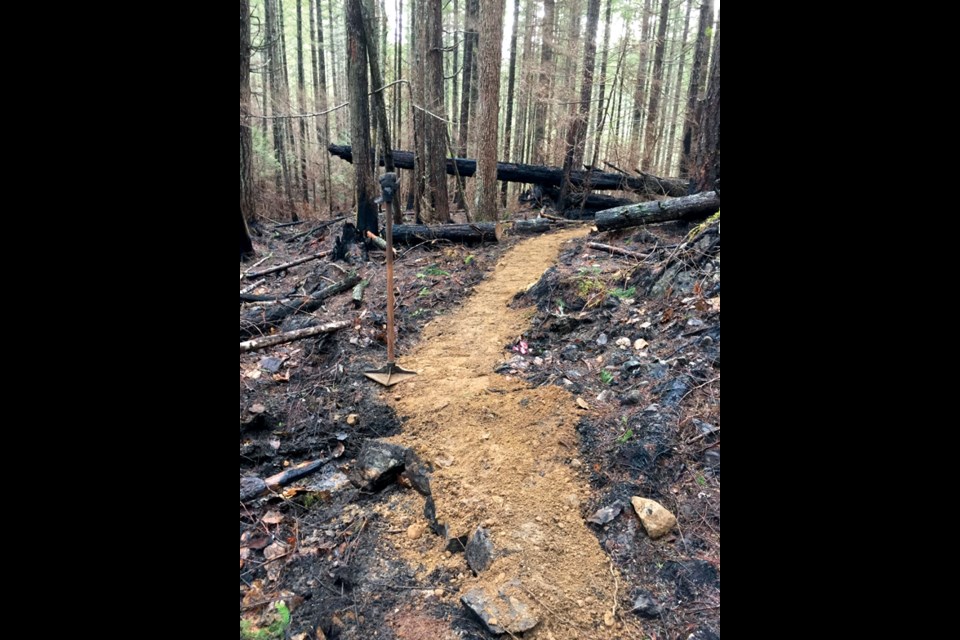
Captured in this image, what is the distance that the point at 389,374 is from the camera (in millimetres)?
4797

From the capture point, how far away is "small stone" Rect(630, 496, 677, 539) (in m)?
2.78

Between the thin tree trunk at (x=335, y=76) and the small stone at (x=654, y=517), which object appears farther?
the thin tree trunk at (x=335, y=76)

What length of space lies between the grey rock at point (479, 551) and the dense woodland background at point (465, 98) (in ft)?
19.8

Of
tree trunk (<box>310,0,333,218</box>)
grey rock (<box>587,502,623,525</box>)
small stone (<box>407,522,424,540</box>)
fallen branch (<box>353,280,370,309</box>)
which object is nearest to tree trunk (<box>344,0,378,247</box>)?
fallen branch (<box>353,280,370,309</box>)

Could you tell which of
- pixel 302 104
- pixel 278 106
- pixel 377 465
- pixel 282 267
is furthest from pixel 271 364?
pixel 302 104

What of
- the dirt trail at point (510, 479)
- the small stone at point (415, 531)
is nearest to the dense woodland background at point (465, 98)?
the dirt trail at point (510, 479)

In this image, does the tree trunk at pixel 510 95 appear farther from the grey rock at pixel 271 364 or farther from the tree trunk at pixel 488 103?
the grey rock at pixel 271 364

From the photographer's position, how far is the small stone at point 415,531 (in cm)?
302

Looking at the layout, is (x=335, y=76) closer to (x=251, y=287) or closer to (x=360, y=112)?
(x=360, y=112)

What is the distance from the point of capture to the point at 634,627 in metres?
2.33

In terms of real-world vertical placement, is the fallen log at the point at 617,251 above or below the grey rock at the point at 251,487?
above
